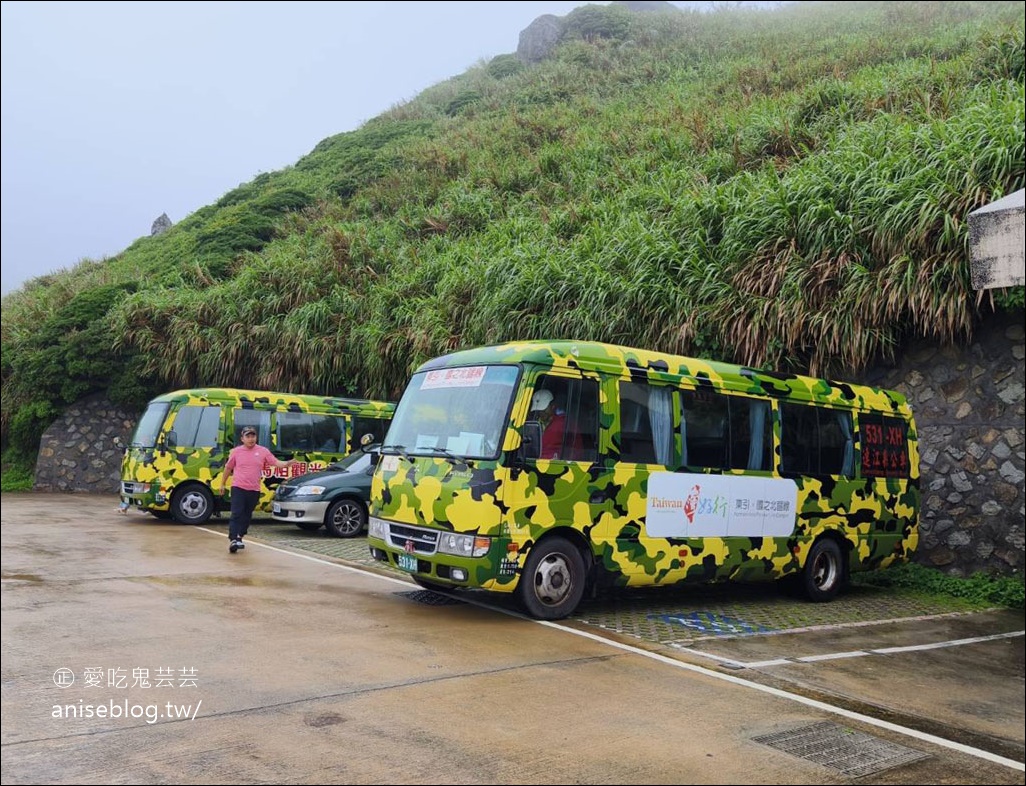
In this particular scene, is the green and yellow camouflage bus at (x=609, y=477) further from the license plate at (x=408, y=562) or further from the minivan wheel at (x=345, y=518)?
the minivan wheel at (x=345, y=518)

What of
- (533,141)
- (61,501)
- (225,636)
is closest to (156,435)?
(61,501)

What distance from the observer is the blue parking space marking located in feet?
25.4

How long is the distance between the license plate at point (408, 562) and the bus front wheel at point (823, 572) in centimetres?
467

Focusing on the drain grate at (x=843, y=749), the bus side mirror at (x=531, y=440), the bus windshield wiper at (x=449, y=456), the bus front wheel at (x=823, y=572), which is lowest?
the drain grate at (x=843, y=749)

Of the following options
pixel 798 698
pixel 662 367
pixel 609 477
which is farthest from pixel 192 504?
pixel 798 698

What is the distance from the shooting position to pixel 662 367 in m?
8.47

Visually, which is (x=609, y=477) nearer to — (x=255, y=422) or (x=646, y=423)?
(x=646, y=423)

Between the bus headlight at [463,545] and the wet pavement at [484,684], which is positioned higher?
the bus headlight at [463,545]

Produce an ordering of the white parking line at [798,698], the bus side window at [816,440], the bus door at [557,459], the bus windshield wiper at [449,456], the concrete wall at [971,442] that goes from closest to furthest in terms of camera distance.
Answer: the white parking line at [798,698]
the bus door at [557,459]
the bus windshield wiper at [449,456]
the bus side window at [816,440]
the concrete wall at [971,442]

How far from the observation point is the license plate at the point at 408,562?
25.3ft

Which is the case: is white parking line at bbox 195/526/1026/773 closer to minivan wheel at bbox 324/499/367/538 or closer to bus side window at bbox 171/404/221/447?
minivan wheel at bbox 324/499/367/538

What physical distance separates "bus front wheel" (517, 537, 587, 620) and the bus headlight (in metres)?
0.47

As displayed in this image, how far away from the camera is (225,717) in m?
4.48

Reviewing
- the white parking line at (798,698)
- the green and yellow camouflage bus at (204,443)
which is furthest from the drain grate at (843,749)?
the green and yellow camouflage bus at (204,443)
